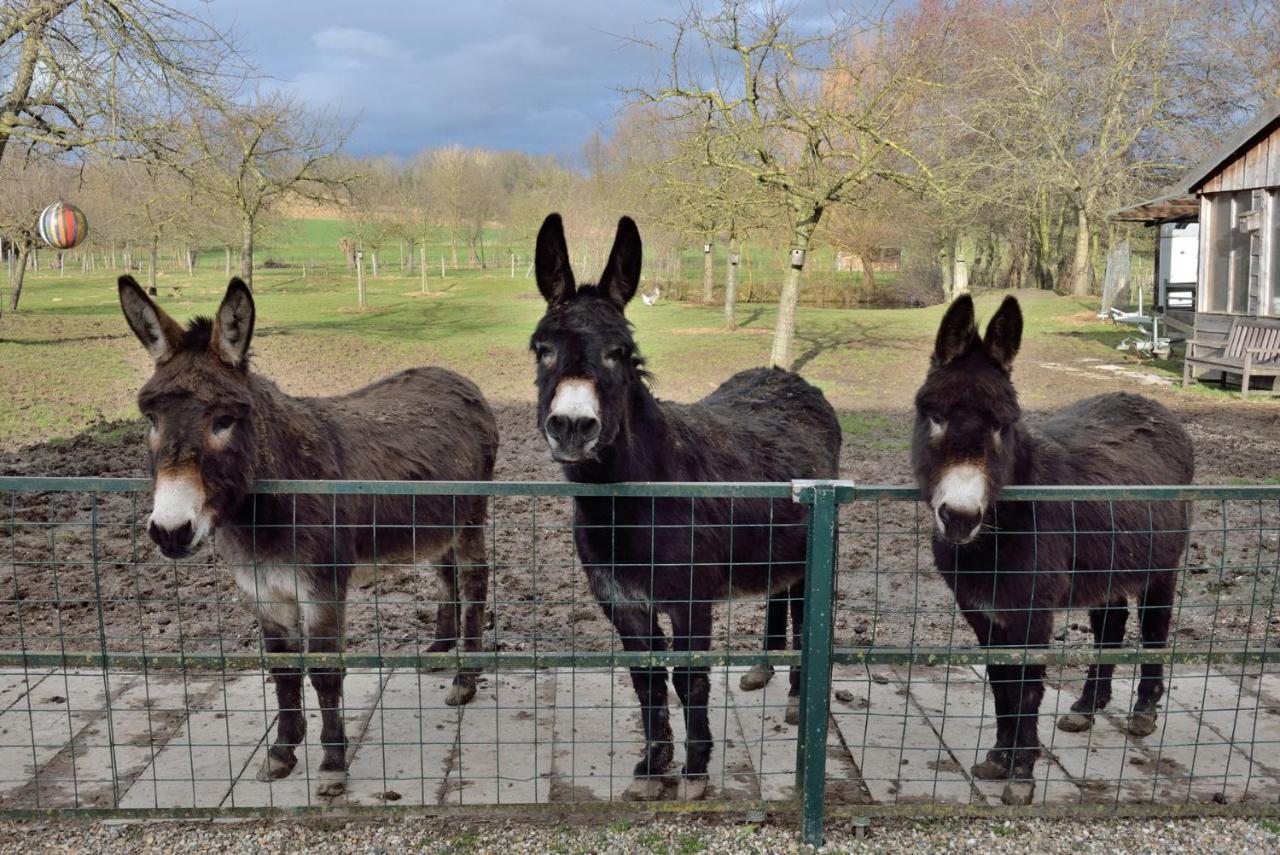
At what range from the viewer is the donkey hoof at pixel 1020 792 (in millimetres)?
3535

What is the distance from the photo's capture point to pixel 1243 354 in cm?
1523

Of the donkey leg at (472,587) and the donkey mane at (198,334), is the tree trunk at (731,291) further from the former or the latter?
the donkey mane at (198,334)

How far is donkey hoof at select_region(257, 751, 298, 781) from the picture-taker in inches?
149

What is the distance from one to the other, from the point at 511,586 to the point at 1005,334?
4.13 metres

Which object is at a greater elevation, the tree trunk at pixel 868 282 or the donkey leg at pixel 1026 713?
the tree trunk at pixel 868 282

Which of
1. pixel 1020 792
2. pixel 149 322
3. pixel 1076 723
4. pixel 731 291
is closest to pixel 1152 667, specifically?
pixel 1076 723

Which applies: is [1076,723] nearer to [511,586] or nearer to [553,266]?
A: [553,266]

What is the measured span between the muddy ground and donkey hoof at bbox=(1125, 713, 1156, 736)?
49 cm

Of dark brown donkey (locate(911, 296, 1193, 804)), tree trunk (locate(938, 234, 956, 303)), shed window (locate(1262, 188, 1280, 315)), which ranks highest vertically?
tree trunk (locate(938, 234, 956, 303))

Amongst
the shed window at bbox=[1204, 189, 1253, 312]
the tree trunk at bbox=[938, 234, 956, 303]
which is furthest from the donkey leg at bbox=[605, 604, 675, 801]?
the tree trunk at bbox=[938, 234, 956, 303]

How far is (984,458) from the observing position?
3.21 meters

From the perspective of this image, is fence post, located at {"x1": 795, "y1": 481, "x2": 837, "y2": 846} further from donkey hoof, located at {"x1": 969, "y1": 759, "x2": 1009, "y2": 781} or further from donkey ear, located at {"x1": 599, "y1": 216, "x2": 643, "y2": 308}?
donkey ear, located at {"x1": 599, "y1": 216, "x2": 643, "y2": 308}

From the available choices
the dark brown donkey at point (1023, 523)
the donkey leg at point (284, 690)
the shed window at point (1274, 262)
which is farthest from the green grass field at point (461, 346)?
the donkey leg at point (284, 690)

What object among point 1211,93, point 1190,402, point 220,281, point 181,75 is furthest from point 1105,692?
point 220,281
